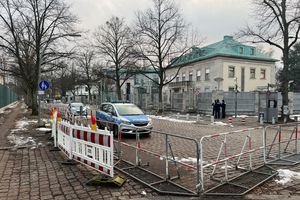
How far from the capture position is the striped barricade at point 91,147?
602 cm

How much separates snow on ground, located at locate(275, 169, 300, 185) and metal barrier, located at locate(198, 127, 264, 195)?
72cm

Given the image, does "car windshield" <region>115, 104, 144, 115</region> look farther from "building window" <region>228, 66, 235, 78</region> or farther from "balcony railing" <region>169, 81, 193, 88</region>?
"balcony railing" <region>169, 81, 193, 88</region>

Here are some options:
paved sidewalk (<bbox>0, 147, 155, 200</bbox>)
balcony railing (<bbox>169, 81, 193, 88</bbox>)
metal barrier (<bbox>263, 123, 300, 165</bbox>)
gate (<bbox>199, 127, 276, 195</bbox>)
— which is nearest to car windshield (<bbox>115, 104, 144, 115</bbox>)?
paved sidewalk (<bbox>0, 147, 155, 200</bbox>)

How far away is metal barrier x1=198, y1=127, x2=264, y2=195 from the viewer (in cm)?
623

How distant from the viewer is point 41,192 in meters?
5.66

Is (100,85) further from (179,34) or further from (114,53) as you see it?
(179,34)

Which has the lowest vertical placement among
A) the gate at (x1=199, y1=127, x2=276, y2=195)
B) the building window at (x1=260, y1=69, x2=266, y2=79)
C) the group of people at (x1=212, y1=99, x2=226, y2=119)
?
the gate at (x1=199, y1=127, x2=276, y2=195)

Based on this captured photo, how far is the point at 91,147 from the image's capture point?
22.0 ft

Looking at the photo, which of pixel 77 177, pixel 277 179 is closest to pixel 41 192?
pixel 77 177

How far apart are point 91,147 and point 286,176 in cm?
466

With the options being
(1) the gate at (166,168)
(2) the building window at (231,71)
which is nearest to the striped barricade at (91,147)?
(1) the gate at (166,168)

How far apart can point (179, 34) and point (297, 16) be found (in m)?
14.4

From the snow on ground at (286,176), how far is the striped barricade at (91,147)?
3.81 metres

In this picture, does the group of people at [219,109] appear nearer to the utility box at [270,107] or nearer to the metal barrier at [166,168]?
the utility box at [270,107]
